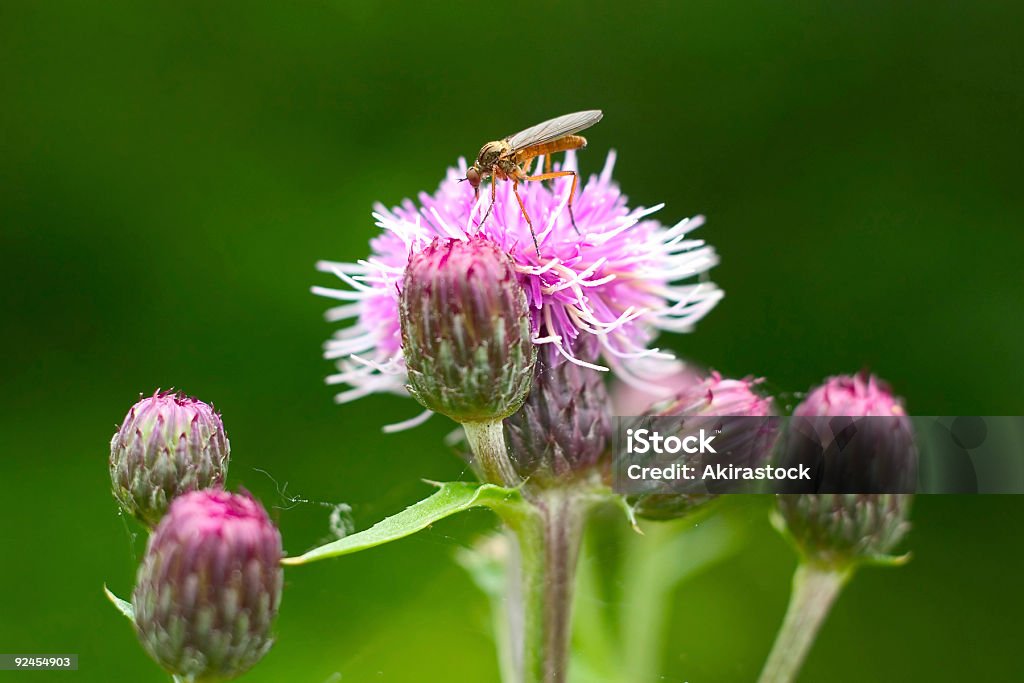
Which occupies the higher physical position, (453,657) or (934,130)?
(934,130)

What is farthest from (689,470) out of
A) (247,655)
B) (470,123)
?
(470,123)

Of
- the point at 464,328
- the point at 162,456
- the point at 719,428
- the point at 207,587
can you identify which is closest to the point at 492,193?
the point at 464,328

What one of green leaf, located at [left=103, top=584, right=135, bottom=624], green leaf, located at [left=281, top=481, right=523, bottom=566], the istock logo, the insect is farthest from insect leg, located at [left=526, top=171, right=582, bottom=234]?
green leaf, located at [left=103, top=584, right=135, bottom=624]

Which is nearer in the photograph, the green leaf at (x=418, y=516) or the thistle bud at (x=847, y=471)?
the green leaf at (x=418, y=516)

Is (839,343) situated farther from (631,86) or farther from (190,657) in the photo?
(190,657)
